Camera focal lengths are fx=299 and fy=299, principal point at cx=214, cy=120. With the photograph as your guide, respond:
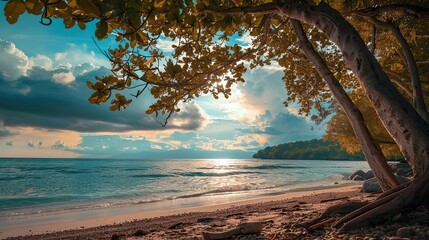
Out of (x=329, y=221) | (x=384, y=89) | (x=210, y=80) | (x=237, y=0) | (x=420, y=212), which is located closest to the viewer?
(x=420, y=212)

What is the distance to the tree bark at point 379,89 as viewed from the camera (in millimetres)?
4094

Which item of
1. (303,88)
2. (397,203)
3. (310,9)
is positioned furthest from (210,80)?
(303,88)

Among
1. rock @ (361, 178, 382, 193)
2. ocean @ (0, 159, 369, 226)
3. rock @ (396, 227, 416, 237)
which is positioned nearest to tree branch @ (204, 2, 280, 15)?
rock @ (396, 227, 416, 237)

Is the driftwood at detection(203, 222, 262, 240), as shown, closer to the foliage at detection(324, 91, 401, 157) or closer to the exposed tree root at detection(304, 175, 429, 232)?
the exposed tree root at detection(304, 175, 429, 232)

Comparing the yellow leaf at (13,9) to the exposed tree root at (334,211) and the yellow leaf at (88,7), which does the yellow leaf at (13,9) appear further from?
the exposed tree root at (334,211)

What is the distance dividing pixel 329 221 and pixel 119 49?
4.57m

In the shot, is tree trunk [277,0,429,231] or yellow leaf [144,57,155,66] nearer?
tree trunk [277,0,429,231]

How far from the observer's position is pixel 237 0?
571 cm

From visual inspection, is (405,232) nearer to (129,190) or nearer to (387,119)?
(387,119)

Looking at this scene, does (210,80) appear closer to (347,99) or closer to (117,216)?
(347,99)

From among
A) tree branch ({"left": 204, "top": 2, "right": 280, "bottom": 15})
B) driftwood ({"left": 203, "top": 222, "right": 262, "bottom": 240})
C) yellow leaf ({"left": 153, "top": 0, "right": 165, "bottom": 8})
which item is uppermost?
tree branch ({"left": 204, "top": 2, "right": 280, "bottom": 15})

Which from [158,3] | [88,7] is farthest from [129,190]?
[88,7]

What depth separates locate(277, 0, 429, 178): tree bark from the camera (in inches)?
161

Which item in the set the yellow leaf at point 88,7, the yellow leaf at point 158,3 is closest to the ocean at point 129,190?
the yellow leaf at point 158,3
